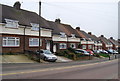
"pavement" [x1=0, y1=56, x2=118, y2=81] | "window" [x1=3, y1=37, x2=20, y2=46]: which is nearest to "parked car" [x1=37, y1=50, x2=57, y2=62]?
"window" [x1=3, y1=37, x2=20, y2=46]

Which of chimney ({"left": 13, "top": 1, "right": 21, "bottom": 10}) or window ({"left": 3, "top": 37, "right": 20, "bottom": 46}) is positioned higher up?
chimney ({"left": 13, "top": 1, "right": 21, "bottom": 10})

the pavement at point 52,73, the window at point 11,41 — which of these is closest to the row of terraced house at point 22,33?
the window at point 11,41

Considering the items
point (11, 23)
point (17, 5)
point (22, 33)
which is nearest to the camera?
point (11, 23)

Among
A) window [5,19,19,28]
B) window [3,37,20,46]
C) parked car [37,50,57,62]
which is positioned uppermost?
window [5,19,19,28]

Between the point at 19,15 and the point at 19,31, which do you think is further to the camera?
the point at 19,15

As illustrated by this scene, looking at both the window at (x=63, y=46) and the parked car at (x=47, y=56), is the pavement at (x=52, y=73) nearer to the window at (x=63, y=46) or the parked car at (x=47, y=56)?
the parked car at (x=47, y=56)

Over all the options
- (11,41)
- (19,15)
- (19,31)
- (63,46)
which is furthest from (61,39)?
(11,41)

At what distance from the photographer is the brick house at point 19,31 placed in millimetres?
23875

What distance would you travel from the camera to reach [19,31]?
25.7m

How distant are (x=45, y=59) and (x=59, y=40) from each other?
13.2 meters

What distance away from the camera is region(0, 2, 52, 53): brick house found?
23.9 m

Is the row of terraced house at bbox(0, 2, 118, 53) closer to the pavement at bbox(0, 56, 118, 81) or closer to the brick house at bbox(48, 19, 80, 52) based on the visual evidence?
the brick house at bbox(48, 19, 80, 52)

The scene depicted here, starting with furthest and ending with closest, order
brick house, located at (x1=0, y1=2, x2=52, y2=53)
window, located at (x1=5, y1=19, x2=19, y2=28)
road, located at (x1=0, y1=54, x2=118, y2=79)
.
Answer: window, located at (x1=5, y1=19, x2=19, y2=28) < brick house, located at (x1=0, y1=2, x2=52, y2=53) < road, located at (x1=0, y1=54, x2=118, y2=79)

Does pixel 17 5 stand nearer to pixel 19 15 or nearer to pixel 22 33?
pixel 19 15
